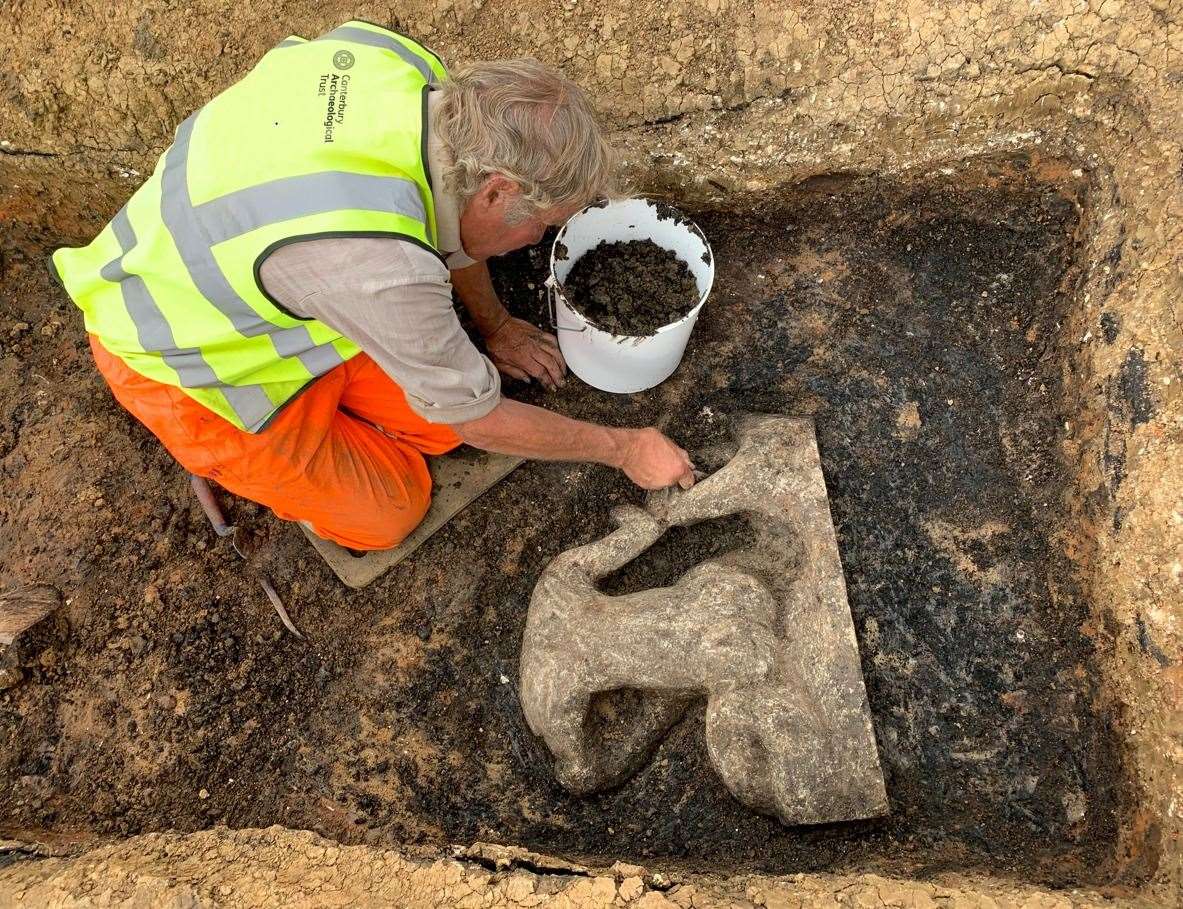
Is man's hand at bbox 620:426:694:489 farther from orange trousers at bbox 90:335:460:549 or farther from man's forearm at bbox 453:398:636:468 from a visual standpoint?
orange trousers at bbox 90:335:460:549

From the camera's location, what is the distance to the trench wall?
215cm

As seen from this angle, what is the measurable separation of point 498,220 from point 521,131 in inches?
9.4

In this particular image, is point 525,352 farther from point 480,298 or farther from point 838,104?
point 838,104

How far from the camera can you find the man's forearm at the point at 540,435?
1.96 metres

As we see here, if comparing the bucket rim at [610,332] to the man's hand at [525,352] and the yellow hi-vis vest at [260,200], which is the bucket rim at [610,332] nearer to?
the man's hand at [525,352]

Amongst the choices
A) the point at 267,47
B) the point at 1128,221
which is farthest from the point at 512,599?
the point at 1128,221

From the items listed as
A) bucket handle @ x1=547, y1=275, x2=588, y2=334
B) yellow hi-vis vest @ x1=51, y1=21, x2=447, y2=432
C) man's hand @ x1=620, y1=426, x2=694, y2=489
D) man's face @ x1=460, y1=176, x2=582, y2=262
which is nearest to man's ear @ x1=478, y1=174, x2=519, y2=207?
man's face @ x1=460, y1=176, x2=582, y2=262

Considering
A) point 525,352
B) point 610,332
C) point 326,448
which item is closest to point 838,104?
point 610,332

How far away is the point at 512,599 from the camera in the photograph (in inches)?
99.3

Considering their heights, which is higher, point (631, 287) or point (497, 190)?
point (497, 190)

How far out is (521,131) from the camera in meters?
1.64

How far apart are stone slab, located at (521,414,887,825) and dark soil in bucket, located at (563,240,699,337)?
1.53 feet

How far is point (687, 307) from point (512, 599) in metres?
1.09

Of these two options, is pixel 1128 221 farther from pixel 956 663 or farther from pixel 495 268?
pixel 495 268
